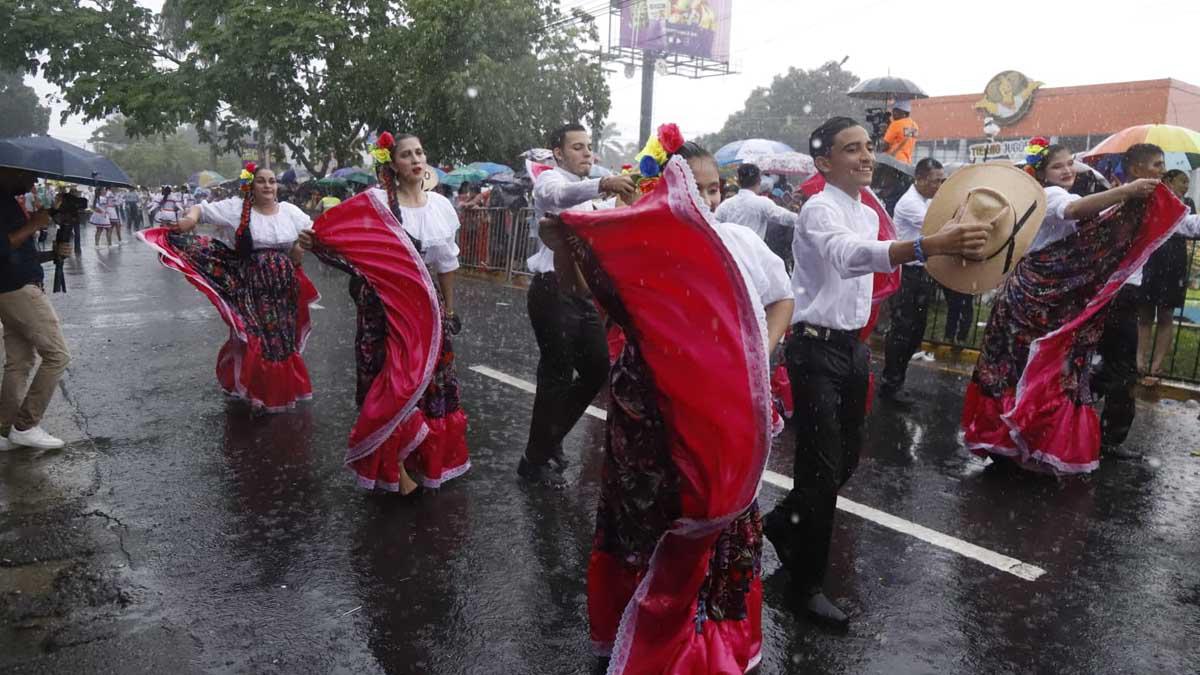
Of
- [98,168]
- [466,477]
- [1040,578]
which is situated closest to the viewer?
[1040,578]

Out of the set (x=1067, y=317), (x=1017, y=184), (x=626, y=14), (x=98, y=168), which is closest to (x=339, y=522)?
(x=98, y=168)

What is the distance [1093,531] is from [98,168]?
19.6 feet

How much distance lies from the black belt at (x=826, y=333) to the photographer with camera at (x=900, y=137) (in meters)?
8.13

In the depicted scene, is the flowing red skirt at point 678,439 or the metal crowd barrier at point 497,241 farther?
the metal crowd barrier at point 497,241

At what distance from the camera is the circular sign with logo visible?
994 inches

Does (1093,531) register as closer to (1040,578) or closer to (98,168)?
(1040,578)

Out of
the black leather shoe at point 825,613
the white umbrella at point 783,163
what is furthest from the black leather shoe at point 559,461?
the white umbrella at point 783,163

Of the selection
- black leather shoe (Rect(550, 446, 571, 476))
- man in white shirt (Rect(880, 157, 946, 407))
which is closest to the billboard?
man in white shirt (Rect(880, 157, 946, 407))

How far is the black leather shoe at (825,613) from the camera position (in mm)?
3299

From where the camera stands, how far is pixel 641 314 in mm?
2350

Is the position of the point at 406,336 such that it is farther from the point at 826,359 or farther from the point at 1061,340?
the point at 1061,340

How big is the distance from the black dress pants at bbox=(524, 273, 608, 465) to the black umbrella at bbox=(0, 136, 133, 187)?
2.77m

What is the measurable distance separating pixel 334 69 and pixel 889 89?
45.5 ft

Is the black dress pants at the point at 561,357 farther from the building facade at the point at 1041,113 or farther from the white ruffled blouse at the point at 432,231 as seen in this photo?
the building facade at the point at 1041,113
